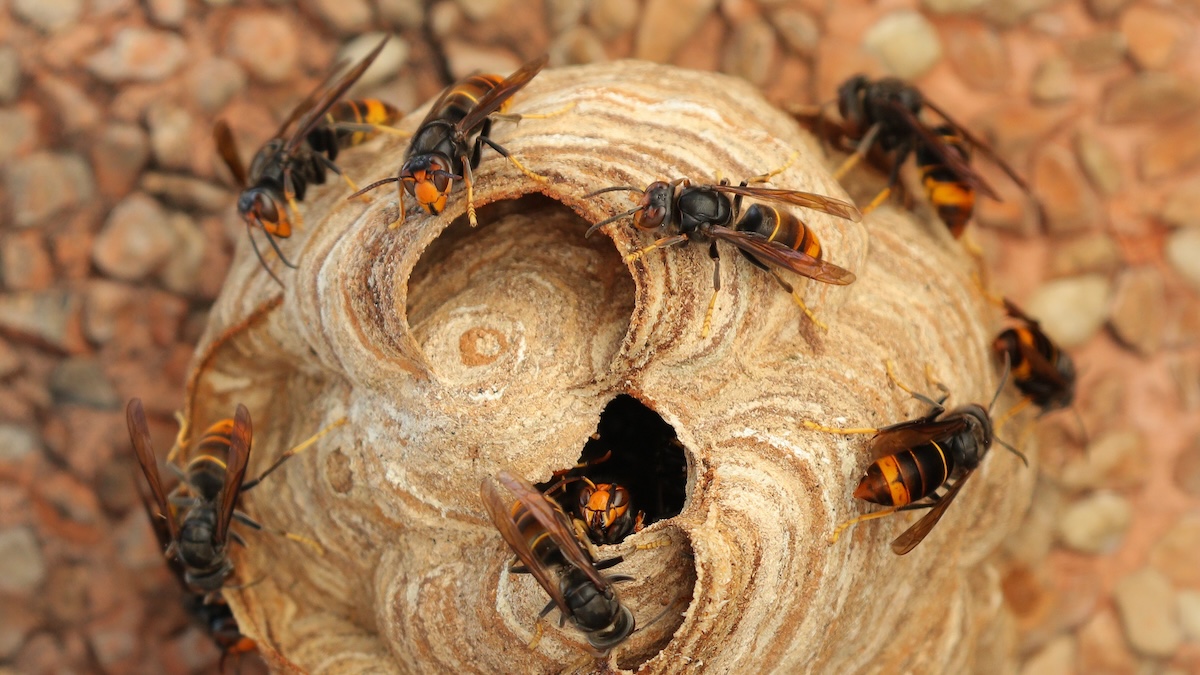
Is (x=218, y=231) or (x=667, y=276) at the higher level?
(x=667, y=276)

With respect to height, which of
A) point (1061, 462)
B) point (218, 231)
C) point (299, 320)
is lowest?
point (1061, 462)

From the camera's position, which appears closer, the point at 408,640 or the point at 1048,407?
the point at 408,640

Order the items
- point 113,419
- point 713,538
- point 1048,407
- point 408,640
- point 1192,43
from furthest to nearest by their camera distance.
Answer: point 1192,43 → point 113,419 → point 1048,407 → point 408,640 → point 713,538

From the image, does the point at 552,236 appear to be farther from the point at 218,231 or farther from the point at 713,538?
the point at 218,231

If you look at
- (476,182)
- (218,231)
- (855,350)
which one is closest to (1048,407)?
(855,350)

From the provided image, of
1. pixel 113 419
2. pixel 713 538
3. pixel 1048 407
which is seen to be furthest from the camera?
pixel 113 419

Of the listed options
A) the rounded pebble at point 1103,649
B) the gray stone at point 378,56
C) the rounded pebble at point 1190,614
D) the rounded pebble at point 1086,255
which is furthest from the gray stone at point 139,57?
the rounded pebble at point 1190,614
